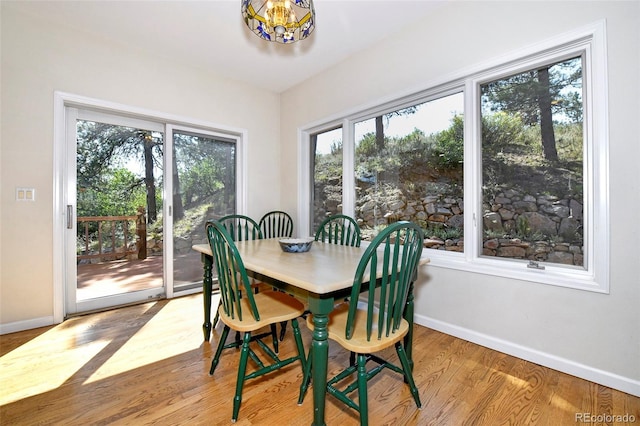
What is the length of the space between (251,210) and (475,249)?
8.59 ft

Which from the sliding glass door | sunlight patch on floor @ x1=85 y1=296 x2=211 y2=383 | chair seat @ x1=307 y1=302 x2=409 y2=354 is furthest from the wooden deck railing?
chair seat @ x1=307 y1=302 x2=409 y2=354

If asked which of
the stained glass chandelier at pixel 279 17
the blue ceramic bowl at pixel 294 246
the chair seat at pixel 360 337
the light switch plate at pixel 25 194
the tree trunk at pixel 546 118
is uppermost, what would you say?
the stained glass chandelier at pixel 279 17

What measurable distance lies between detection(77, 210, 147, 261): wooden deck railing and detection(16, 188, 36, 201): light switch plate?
41 centimetres

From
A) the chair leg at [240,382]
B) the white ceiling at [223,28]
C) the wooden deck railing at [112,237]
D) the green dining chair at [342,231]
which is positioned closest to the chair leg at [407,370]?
the chair leg at [240,382]

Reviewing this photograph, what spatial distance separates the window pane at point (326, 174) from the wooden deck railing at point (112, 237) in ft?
6.41

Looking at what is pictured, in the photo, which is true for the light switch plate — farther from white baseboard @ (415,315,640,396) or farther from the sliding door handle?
white baseboard @ (415,315,640,396)

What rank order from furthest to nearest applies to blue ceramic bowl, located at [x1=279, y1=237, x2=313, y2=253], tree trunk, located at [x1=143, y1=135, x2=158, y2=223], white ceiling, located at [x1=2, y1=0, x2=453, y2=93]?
tree trunk, located at [x1=143, y1=135, x2=158, y2=223] → white ceiling, located at [x1=2, y1=0, x2=453, y2=93] → blue ceramic bowl, located at [x1=279, y1=237, x2=313, y2=253]

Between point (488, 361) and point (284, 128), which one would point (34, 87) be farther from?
point (488, 361)

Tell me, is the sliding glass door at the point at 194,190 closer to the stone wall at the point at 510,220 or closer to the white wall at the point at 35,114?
the white wall at the point at 35,114

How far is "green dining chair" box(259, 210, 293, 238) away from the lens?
3723 mm

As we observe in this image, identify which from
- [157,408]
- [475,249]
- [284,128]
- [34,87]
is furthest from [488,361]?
[34,87]

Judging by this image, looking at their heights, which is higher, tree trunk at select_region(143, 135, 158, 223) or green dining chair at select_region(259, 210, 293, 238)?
tree trunk at select_region(143, 135, 158, 223)

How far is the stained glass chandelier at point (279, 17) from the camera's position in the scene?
1.67 meters

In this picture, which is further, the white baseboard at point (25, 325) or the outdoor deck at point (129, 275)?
the outdoor deck at point (129, 275)
